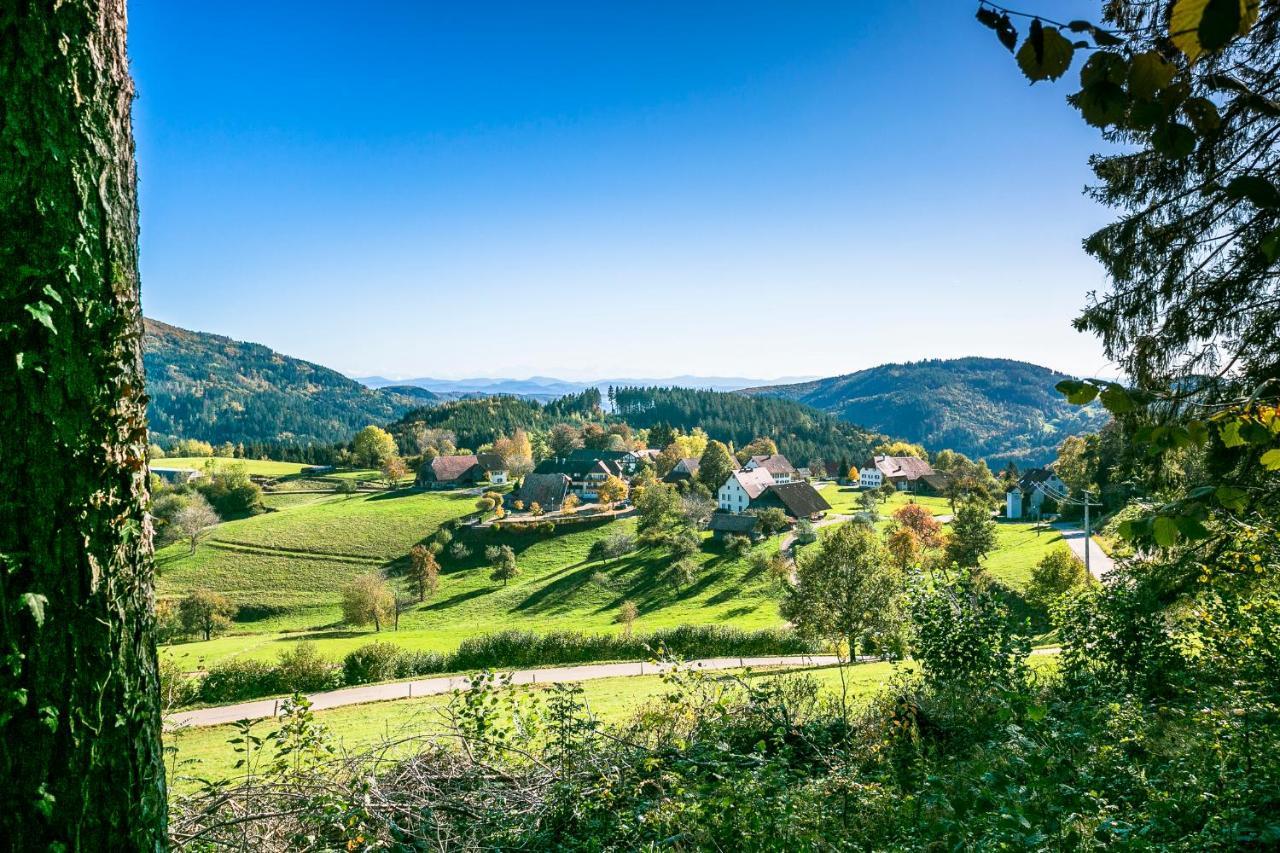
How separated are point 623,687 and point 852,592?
978cm

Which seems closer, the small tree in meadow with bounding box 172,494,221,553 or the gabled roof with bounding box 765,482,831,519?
the small tree in meadow with bounding box 172,494,221,553

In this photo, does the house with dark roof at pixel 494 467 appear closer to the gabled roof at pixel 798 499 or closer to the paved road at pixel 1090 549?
the gabled roof at pixel 798 499

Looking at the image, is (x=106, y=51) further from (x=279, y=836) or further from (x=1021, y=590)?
(x=1021, y=590)

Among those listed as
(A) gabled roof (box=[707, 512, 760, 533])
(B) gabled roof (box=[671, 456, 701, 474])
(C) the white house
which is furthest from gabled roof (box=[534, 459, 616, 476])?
(A) gabled roof (box=[707, 512, 760, 533])

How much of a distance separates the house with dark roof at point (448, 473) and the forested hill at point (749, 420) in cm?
5625

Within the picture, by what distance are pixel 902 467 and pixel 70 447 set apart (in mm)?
96757

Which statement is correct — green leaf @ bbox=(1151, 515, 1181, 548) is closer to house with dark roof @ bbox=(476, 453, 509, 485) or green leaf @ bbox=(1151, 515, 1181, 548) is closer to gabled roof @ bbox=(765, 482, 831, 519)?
gabled roof @ bbox=(765, 482, 831, 519)

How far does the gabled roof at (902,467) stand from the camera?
8844cm

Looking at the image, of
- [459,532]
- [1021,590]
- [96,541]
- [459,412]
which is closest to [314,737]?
[96,541]

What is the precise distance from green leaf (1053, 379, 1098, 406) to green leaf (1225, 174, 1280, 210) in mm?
506

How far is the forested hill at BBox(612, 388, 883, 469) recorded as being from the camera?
116 meters

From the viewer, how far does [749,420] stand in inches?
5487

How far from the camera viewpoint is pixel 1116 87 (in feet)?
4.68

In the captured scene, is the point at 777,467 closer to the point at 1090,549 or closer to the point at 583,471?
the point at 583,471
